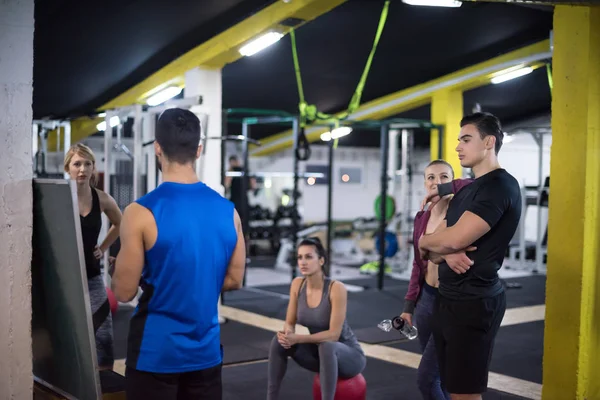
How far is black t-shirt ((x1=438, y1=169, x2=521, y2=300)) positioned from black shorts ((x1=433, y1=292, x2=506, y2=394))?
1.4 inches

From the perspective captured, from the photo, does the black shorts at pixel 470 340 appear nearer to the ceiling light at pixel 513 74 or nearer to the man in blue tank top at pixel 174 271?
the man in blue tank top at pixel 174 271

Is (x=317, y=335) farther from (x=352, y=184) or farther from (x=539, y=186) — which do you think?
(x=352, y=184)

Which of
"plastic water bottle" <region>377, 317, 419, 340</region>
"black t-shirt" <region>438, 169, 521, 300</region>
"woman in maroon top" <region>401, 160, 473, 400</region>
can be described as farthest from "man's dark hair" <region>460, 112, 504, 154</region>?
"plastic water bottle" <region>377, 317, 419, 340</region>

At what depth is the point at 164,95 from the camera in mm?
7539

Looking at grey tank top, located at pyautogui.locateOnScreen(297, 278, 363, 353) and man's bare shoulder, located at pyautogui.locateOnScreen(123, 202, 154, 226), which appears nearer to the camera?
man's bare shoulder, located at pyautogui.locateOnScreen(123, 202, 154, 226)

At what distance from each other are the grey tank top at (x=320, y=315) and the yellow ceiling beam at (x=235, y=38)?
101 inches

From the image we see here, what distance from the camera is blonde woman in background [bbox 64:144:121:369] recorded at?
9.52ft

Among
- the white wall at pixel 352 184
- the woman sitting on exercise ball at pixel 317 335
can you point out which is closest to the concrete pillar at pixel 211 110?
the woman sitting on exercise ball at pixel 317 335

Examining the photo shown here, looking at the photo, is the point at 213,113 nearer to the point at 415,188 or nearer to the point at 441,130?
the point at 441,130

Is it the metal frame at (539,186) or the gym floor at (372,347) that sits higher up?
the metal frame at (539,186)

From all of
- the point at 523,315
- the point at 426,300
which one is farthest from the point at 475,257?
the point at 523,315

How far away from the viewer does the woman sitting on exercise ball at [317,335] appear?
310 cm

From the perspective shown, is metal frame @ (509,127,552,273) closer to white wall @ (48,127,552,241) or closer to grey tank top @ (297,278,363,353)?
white wall @ (48,127,552,241)

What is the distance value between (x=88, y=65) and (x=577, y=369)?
5.61 m
